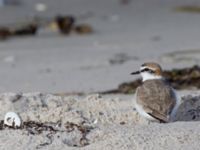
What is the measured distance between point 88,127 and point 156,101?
85 centimetres

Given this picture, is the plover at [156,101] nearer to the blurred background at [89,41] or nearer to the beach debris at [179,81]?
the beach debris at [179,81]

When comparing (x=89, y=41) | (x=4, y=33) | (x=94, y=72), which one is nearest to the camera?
(x=94, y=72)

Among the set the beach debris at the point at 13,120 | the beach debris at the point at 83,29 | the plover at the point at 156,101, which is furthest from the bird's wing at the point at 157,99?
the beach debris at the point at 83,29

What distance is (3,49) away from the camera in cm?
1103

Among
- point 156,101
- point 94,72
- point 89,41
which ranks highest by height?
point 89,41

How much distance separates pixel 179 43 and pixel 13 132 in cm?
589

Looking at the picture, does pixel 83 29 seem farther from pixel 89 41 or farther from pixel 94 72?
pixel 94 72

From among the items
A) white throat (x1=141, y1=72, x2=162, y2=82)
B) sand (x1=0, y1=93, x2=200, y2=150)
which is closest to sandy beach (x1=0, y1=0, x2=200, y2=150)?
sand (x1=0, y1=93, x2=200, y2=150)

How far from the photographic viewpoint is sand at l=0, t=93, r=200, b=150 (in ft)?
17.0

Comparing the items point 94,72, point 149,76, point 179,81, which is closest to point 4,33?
point 94,72

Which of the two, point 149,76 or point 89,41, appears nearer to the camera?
point 149,76

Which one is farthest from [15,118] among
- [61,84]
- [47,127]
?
[61,84]

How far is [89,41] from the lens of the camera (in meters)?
11.5

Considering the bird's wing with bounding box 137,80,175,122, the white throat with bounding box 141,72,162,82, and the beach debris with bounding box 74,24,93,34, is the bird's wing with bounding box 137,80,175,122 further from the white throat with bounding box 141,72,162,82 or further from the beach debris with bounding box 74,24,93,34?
the beach debris with bounding box 74,24,93,34
